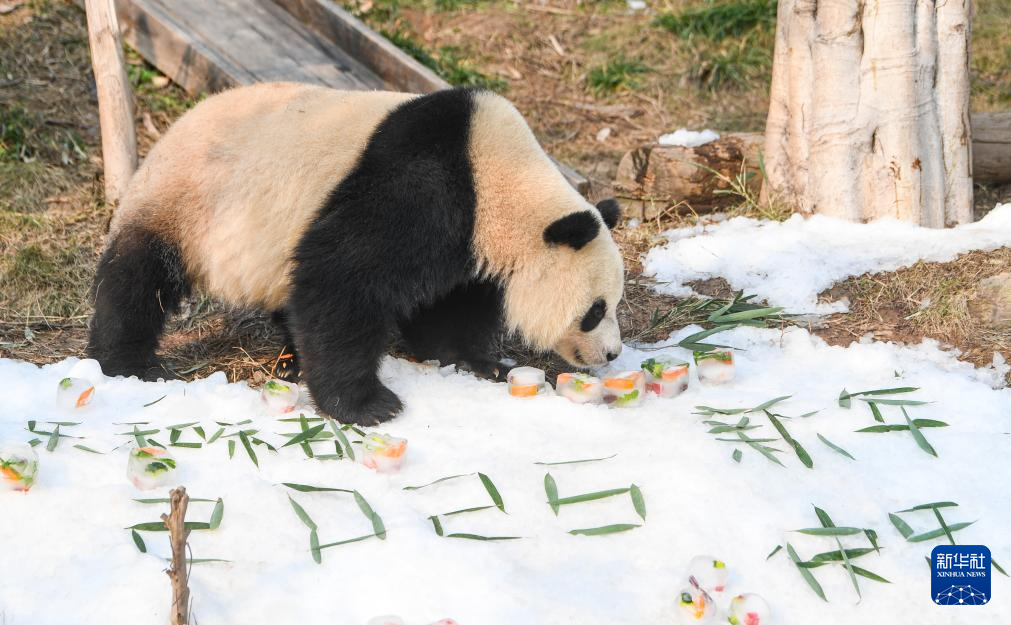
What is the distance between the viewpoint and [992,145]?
585cm

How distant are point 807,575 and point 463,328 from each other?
82.6 inches

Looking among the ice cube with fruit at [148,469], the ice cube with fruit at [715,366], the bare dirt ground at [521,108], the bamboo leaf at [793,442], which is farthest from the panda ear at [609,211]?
the ice cube with fruit at [148,469]

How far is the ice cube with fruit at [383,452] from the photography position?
11.1 ft

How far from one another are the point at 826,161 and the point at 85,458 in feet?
12.8

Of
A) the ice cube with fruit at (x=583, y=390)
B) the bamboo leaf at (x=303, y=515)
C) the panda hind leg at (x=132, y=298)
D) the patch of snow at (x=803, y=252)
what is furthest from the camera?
the patch of snow at (x=803, y=252)

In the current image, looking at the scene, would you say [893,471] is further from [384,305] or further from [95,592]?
[95,592]

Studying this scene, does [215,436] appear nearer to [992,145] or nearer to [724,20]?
[992,145]

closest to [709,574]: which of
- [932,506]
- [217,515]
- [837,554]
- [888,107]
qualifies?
[837,554]

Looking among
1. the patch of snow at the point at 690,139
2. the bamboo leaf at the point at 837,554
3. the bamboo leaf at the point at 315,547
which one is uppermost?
the patch of snow at the point at 690,139

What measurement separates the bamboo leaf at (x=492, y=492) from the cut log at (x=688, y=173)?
10.1 feet

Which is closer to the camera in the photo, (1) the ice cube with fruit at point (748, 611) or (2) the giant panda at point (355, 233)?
(1) the ice cube with fruit at point (748, 611)

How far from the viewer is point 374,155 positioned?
3908 millimetres

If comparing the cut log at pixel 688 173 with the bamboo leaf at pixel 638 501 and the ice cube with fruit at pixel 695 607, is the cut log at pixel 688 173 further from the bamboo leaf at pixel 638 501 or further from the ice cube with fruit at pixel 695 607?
the ice cube with fruit at pixel 695 607

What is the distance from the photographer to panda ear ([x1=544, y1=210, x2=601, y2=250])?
3836 mm
